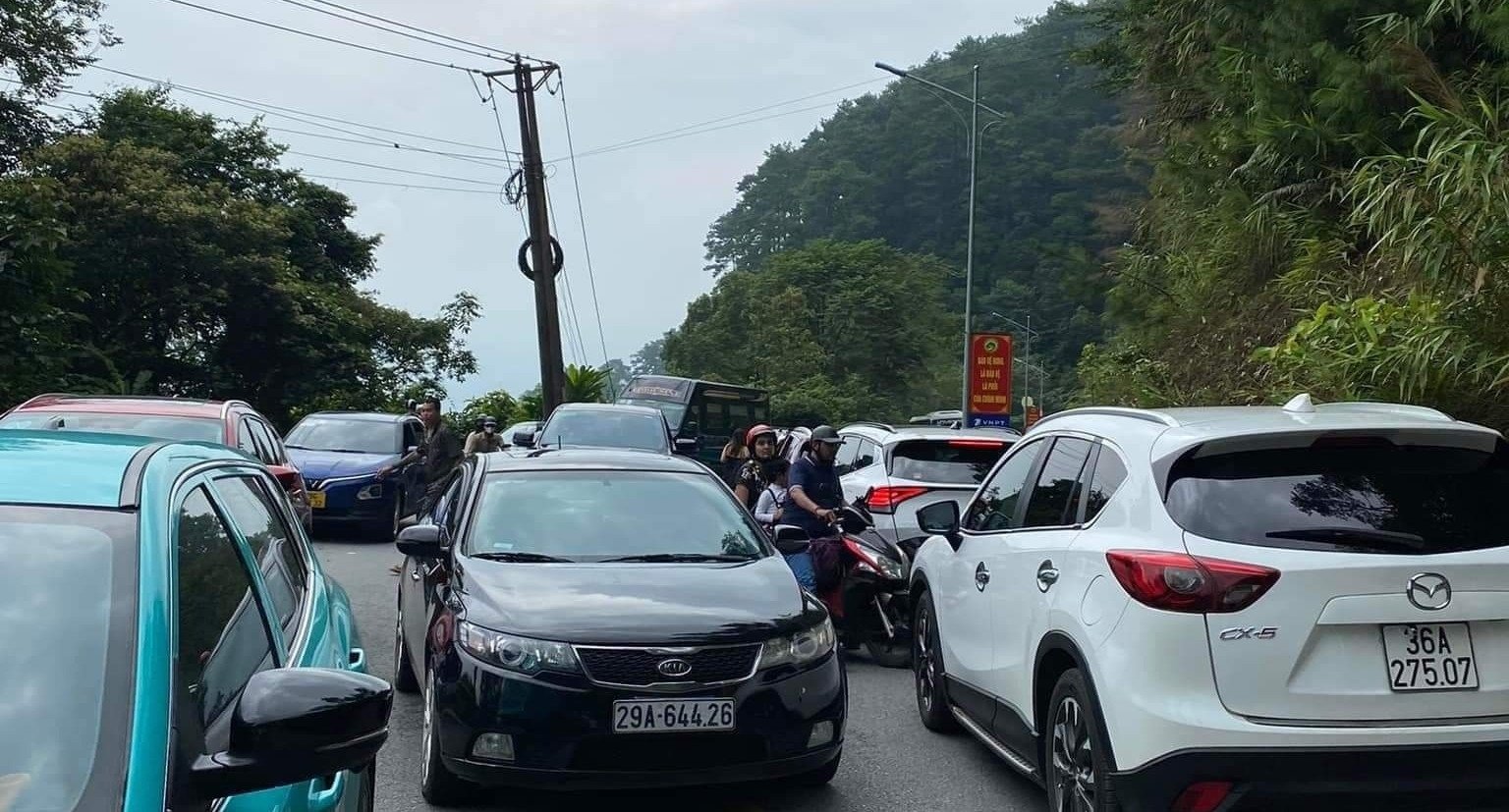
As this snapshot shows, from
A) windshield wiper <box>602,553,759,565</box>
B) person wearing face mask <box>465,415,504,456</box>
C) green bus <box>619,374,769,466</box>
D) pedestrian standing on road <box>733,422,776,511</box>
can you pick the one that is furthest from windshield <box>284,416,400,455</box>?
windshield wiper <box>602,553,759,565</box>

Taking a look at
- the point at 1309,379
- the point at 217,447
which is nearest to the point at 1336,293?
the point at 1309,379

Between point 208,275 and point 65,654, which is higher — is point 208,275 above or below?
above

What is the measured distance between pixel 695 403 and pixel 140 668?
28.5m

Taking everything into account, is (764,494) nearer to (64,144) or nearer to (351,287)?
(64,144)

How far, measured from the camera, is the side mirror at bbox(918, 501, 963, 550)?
6.96m

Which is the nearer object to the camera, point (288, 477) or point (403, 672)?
point (403, 672)

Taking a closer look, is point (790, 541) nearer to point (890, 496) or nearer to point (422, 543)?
point (422, 543)

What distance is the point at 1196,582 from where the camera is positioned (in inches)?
170

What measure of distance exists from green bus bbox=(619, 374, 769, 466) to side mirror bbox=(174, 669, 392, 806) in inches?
1038

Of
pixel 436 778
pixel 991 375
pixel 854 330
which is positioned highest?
pixel 991 375

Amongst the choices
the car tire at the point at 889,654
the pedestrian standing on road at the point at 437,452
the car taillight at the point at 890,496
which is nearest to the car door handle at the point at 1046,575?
the car tire at the point at 889,654

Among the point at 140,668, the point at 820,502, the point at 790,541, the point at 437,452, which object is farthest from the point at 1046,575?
the point at 437,452

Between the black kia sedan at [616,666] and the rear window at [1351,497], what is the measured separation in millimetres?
1777

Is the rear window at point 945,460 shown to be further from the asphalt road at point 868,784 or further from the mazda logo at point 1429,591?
the mazda logo at point 1429,591
